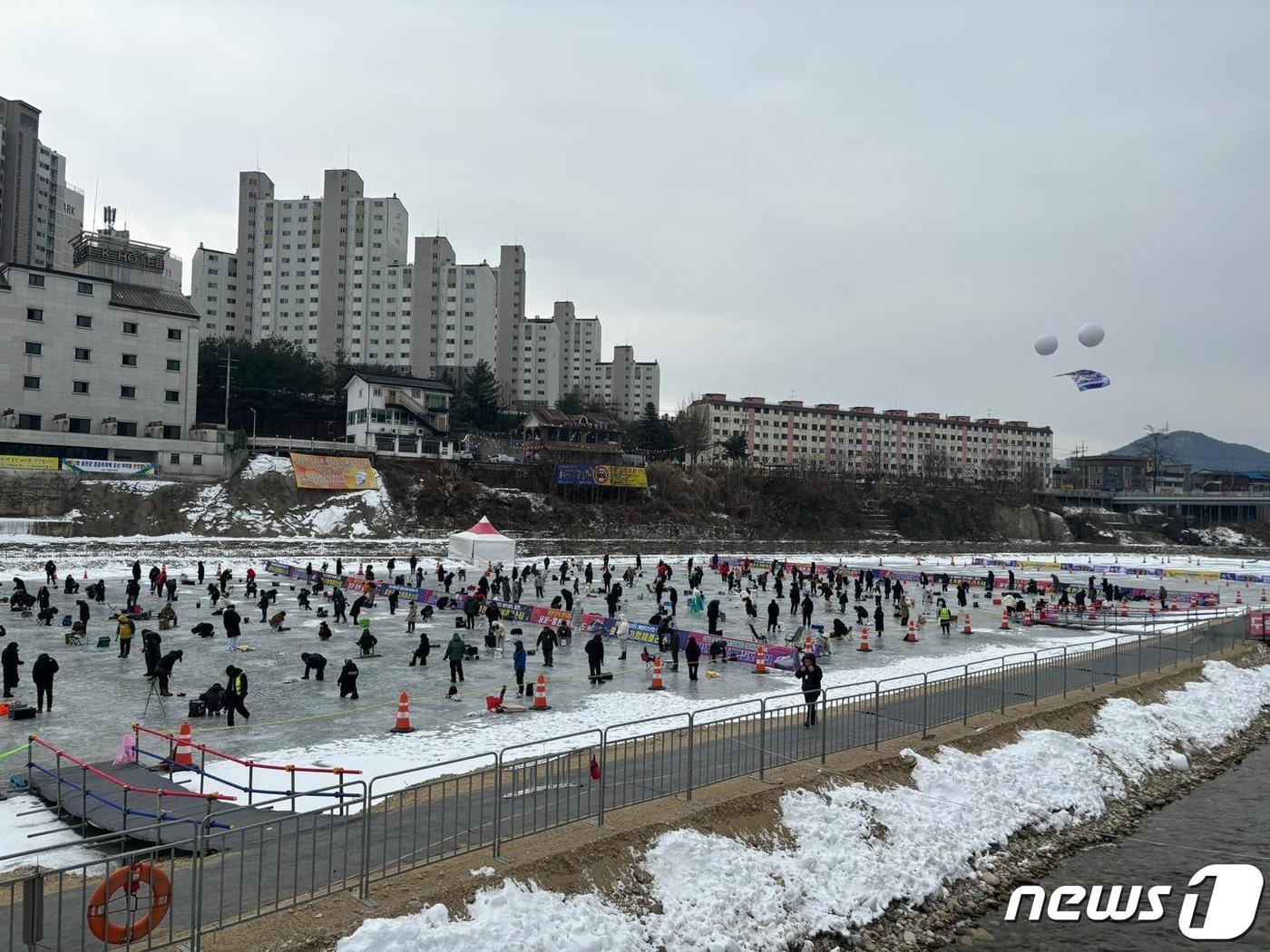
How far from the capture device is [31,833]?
959 cm

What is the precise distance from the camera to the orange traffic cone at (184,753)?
39.5 feet

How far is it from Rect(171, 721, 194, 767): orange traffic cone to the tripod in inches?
121

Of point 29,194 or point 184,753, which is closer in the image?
point 184,753

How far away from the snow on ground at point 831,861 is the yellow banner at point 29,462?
57.3 meters

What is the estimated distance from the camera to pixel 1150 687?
20.2 meters

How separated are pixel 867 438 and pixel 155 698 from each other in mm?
141557

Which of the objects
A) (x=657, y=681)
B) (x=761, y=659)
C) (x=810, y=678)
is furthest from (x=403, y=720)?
(x=761, y=659)

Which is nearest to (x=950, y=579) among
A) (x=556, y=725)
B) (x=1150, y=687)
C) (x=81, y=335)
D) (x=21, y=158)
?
(x=1150, y=687)

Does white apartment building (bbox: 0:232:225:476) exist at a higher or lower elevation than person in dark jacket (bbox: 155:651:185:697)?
higher

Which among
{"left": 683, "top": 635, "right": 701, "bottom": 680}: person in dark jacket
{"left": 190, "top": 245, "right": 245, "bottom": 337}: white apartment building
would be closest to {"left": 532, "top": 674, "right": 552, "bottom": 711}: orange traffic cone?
{"left": 683, "top": 635, "right": 701, "bottom": 680}: person in dark jacket

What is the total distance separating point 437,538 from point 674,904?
175ft

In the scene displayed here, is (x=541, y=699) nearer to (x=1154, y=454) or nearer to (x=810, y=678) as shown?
(x=810, y=678)

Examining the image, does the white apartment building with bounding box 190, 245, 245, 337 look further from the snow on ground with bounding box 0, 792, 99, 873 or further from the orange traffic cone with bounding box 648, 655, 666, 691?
the snow on ground with bounding box 0, 792, 99, 873

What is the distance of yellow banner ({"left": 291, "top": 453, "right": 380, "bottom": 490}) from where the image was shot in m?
62.7
